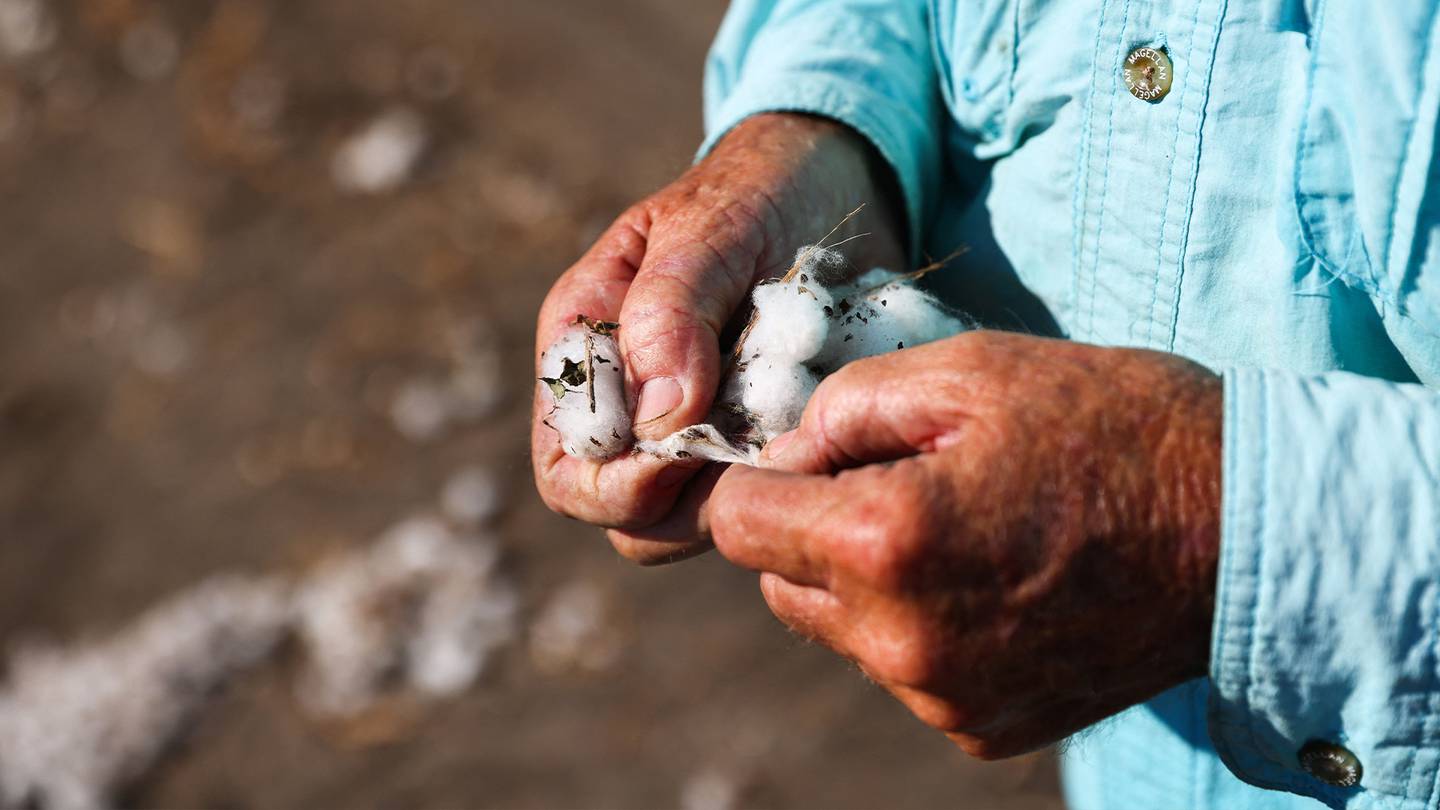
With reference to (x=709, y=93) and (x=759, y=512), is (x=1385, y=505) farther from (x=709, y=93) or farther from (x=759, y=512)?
(x=709, y=93)

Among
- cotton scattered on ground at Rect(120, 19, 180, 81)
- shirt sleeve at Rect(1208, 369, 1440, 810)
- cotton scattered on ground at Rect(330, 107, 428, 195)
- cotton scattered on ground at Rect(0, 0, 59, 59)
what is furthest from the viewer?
cotton scattered on ground at Rect(0, 0, 59, 59)

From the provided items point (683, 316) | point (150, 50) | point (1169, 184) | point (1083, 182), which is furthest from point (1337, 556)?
point (150, 50)

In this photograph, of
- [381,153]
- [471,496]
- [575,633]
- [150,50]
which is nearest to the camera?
[575,633]

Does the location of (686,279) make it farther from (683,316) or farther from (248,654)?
(248,654)

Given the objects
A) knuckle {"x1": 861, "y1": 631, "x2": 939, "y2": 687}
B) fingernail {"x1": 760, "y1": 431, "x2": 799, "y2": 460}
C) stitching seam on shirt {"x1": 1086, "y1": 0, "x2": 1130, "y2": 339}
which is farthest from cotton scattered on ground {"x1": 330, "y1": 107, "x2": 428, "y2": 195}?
knuckle {"x1": 861, "y1": 631, "x2": 939, "y2": 687}

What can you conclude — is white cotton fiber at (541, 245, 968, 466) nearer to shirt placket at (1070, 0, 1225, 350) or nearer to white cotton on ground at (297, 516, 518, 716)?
shirt placket at (1070, 0, 1225, 350)

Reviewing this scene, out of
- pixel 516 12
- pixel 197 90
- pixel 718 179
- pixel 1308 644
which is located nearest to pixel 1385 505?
pixel 1308 644

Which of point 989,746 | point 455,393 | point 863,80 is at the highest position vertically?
point 863,80
